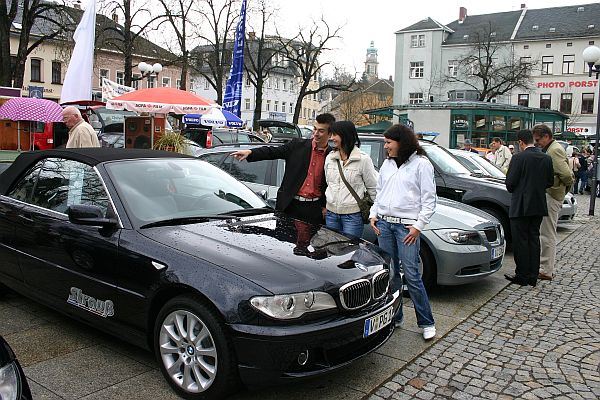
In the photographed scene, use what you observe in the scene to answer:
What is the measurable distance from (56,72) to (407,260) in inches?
2135

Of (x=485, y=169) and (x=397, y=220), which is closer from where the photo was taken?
(x=397, y=220)

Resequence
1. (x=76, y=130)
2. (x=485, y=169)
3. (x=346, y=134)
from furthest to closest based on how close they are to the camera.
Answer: (x=485, y=169) → (x=76, y=130) → (x=346, y=134)

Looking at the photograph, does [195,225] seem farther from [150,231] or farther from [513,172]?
[513,172]

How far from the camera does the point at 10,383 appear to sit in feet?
7.63

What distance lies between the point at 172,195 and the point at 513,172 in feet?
14.1

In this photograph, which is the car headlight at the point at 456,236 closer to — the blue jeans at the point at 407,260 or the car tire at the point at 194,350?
the blue jeans at the point at 407,260

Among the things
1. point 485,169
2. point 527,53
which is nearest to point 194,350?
point 485,169

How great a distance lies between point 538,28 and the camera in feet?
212

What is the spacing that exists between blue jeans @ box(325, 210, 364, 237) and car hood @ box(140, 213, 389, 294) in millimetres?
637

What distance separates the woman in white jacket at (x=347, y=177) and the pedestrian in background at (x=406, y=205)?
0.38 metres

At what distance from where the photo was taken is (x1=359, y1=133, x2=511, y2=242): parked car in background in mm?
8398

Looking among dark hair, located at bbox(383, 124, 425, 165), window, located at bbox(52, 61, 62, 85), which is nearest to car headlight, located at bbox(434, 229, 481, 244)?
dark hair, located at bbox(383, 124, 425, 165)

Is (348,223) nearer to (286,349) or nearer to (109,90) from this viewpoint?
(286,349)

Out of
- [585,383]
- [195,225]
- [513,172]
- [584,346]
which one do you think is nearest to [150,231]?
[195,225]
